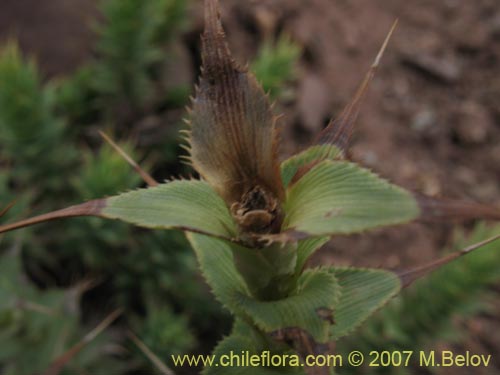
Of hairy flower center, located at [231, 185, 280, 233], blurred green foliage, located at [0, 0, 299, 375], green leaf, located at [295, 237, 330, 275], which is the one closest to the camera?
hairy flower center, located at [231, 185, 280, 233]

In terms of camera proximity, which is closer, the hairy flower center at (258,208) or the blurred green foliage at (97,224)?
the hairy flower center at (258,208)

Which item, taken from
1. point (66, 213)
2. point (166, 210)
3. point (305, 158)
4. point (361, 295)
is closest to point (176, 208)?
point (166, 210)

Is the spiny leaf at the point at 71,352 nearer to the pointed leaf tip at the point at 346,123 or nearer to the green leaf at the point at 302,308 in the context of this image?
the green leaf at the point at 302,308

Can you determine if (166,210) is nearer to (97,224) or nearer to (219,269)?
(219,269)

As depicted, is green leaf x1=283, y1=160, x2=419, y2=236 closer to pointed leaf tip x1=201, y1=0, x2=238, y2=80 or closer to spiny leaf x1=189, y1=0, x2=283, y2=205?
spiny leaf x1=189, y1=0, x2=283, y2=205

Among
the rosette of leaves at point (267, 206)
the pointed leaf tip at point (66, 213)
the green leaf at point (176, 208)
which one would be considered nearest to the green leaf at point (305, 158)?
the rosette of leaves at point (267, 206)

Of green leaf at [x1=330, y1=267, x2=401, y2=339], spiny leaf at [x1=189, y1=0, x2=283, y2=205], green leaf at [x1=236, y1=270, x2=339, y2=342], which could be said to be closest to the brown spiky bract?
spiny leaf at [x1=189, y1=0, x2=283, y2=205]
